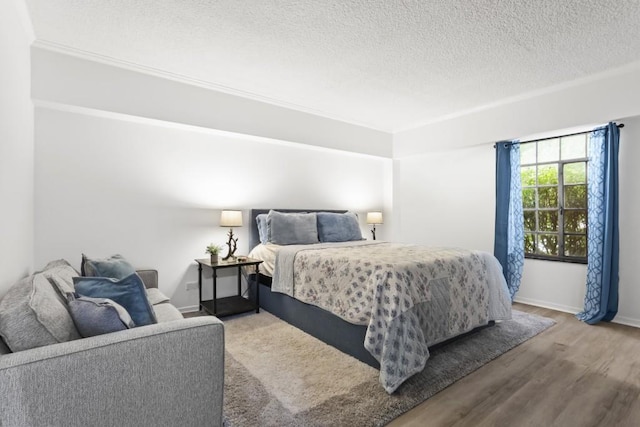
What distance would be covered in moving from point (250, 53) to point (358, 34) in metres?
0.99

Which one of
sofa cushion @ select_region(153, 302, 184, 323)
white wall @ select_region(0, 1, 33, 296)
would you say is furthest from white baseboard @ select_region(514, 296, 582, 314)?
white wall @ select_region(0, 1, 33, 296)

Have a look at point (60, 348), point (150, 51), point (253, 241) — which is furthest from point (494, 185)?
point (60, 348)

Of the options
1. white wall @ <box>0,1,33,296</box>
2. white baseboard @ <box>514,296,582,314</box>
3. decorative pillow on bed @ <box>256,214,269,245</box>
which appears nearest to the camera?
white wall @ <box>0,1,33,296</box>

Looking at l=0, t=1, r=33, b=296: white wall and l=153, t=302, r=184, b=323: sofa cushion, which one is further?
l=153, t=302, r=184, b=323: sofa cushion

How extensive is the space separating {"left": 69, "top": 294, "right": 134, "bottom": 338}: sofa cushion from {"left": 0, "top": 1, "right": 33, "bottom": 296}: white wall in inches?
31.8

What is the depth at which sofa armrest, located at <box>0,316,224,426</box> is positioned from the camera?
1048mm

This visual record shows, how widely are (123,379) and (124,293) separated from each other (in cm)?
55

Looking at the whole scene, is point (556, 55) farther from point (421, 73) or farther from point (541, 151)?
point (541, 151)

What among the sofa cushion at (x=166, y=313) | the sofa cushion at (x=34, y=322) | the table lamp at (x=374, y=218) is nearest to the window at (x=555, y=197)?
the table lamp at (x=374, y=218)

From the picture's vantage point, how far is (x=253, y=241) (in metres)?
4.24

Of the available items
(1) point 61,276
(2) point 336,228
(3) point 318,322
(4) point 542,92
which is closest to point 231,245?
(2) point 336,228

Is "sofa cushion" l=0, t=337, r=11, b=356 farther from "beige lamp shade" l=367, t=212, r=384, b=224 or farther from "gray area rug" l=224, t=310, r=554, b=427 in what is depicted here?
"beige lamp shade" l=367, t=212, r=384, b=224

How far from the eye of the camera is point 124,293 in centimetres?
162

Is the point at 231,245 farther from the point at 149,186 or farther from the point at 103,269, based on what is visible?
the point at 103,269
